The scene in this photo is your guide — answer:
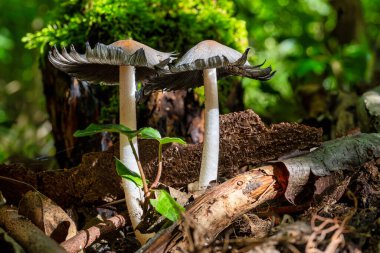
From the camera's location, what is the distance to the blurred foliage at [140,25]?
271 centimetres

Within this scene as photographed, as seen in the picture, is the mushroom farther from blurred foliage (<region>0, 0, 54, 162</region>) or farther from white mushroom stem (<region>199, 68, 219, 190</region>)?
blurred foliage (<region>0, 0, 54, 162</region>)

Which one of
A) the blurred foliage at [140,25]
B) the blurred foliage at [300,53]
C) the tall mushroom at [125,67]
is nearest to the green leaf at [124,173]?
the tall mushroom at [125,67]

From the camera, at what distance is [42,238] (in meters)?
1.33

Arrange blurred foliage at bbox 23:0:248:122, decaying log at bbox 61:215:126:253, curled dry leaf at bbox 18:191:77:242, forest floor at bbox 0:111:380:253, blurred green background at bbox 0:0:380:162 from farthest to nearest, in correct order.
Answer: blurred green background at bbox 0:0:380:162 < blurred foliage at bbox 23:0:248:122 < curled dry leaf at bbox 18:191:77:242 < decaying log at bbox 61:215:126:253 < forest floor at bbox 0:111:380:253

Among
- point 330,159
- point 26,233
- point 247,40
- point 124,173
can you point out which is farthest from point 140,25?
point 26,233

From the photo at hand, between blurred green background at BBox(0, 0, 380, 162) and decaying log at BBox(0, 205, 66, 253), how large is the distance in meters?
1.48

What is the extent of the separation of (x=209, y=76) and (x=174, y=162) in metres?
0.45

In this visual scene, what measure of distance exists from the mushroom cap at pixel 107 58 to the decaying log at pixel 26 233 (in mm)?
650

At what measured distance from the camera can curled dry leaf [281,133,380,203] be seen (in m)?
1.60

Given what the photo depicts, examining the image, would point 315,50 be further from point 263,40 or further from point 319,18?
point 319,18

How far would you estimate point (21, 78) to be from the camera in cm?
912

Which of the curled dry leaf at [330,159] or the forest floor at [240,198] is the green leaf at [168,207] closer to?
the forest floor at [240,198]

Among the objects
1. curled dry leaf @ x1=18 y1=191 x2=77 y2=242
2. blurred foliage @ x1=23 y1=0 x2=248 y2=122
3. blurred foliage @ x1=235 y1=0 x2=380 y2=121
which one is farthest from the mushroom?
blurred foliage @ x1=235 y1=0 x2=380 y2=121

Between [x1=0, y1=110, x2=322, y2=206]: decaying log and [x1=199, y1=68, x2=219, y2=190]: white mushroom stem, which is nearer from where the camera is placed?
[x1=199, y1=68, x2=219, y2=190]: white mushroom stem
